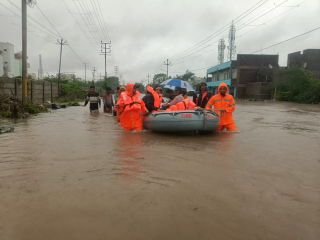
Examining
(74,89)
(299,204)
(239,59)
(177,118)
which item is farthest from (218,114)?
(239,59)

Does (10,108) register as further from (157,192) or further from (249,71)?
(249,71)

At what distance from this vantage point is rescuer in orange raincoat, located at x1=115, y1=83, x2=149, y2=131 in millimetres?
7520

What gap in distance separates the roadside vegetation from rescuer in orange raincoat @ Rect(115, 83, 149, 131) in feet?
78.6

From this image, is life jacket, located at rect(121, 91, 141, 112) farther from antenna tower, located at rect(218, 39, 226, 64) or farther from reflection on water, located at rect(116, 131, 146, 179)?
antenna tower, located at rect(218, 39, 226, 64)

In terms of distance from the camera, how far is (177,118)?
6.91 meters

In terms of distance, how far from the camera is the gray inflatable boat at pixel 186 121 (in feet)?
22.7

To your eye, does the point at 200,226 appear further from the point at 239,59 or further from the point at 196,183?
the point at 239,59

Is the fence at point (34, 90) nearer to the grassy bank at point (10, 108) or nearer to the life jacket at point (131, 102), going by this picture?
the grassy bank at point (10, 108)

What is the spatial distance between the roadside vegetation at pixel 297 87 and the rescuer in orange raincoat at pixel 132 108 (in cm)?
2395

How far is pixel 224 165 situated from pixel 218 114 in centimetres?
333

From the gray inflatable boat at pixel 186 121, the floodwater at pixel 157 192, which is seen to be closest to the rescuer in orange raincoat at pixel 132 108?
the gray inflatable boat at pixel 186 121

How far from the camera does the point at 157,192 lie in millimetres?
3262

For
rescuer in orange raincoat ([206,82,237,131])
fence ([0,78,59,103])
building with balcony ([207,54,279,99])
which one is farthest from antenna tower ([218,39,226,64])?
rescuer in orange raincoat ([206,82,237,131])

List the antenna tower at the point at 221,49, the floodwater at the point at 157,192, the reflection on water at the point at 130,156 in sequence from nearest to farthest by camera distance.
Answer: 1. the floodwater at the point at 157,192
2. the reflection on water at the point at 130,156
3. the antenna tower at the point at 221,49
